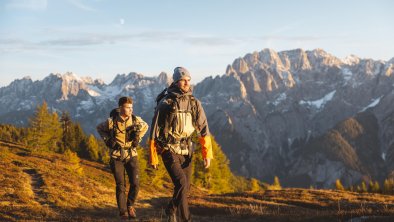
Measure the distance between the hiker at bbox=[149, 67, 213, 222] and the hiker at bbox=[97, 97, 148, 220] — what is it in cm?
262

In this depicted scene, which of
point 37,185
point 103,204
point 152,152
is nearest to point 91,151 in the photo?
point 37,185

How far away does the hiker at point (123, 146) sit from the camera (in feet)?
43.0

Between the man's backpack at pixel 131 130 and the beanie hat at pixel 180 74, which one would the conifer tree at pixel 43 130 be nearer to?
the man's backpack at pixel 131 130

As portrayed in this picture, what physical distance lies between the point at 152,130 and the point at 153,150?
1.63 feet

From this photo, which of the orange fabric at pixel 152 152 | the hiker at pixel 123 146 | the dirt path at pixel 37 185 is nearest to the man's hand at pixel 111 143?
the hiker at pixel 123 146

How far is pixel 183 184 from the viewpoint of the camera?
33.9 feet

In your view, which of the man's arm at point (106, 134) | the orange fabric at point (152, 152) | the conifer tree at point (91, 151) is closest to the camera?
the orange fabric at point (152, 152)

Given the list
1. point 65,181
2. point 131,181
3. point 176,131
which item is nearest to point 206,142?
point 176,131

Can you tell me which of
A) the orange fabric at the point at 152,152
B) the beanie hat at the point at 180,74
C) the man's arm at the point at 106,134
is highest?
the beanie hat at the point at 180,74

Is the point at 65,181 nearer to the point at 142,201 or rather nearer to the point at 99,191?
the point at 99,191

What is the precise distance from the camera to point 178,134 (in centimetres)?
1064

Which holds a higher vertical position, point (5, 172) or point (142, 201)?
point (5, 172)

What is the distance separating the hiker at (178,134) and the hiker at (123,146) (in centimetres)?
262

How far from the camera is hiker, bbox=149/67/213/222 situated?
34.1 ft
